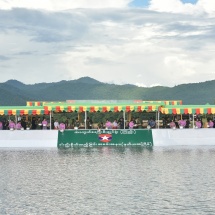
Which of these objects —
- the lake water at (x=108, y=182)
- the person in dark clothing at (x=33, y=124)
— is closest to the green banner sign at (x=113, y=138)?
the person in dark clothing at (x=33, y=124)

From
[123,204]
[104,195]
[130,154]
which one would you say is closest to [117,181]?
[104,195]

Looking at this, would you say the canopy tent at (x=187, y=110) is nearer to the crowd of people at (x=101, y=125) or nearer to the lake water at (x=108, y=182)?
the crowd of people at (x=101, y=125)

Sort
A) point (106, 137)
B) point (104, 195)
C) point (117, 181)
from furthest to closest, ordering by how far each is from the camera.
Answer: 1. point (106, 137)
2. point (117, 181)
3. point (104, 195)

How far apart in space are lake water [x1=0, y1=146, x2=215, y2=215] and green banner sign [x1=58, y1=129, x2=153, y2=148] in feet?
15.4

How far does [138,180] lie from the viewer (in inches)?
1348

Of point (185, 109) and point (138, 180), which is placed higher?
point (185, 109)

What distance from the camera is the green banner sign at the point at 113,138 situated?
55.6m

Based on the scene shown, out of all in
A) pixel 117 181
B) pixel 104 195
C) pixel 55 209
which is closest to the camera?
pixel 55 209

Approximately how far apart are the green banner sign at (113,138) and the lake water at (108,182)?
4.71 metres

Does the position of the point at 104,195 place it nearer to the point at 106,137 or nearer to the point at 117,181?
the point at 117,181

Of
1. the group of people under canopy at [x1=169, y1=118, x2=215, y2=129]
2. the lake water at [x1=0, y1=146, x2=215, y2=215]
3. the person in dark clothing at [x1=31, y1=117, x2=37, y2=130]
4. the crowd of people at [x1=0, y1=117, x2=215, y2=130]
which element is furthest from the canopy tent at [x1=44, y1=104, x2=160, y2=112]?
the lake water at [x1=0, y1=146, x2=215, y2=215]

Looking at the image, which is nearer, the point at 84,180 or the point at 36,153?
the point at 84,180

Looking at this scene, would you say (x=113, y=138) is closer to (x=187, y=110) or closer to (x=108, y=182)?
(x=187, y=110)

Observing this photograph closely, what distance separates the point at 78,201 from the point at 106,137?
90.8 feet
